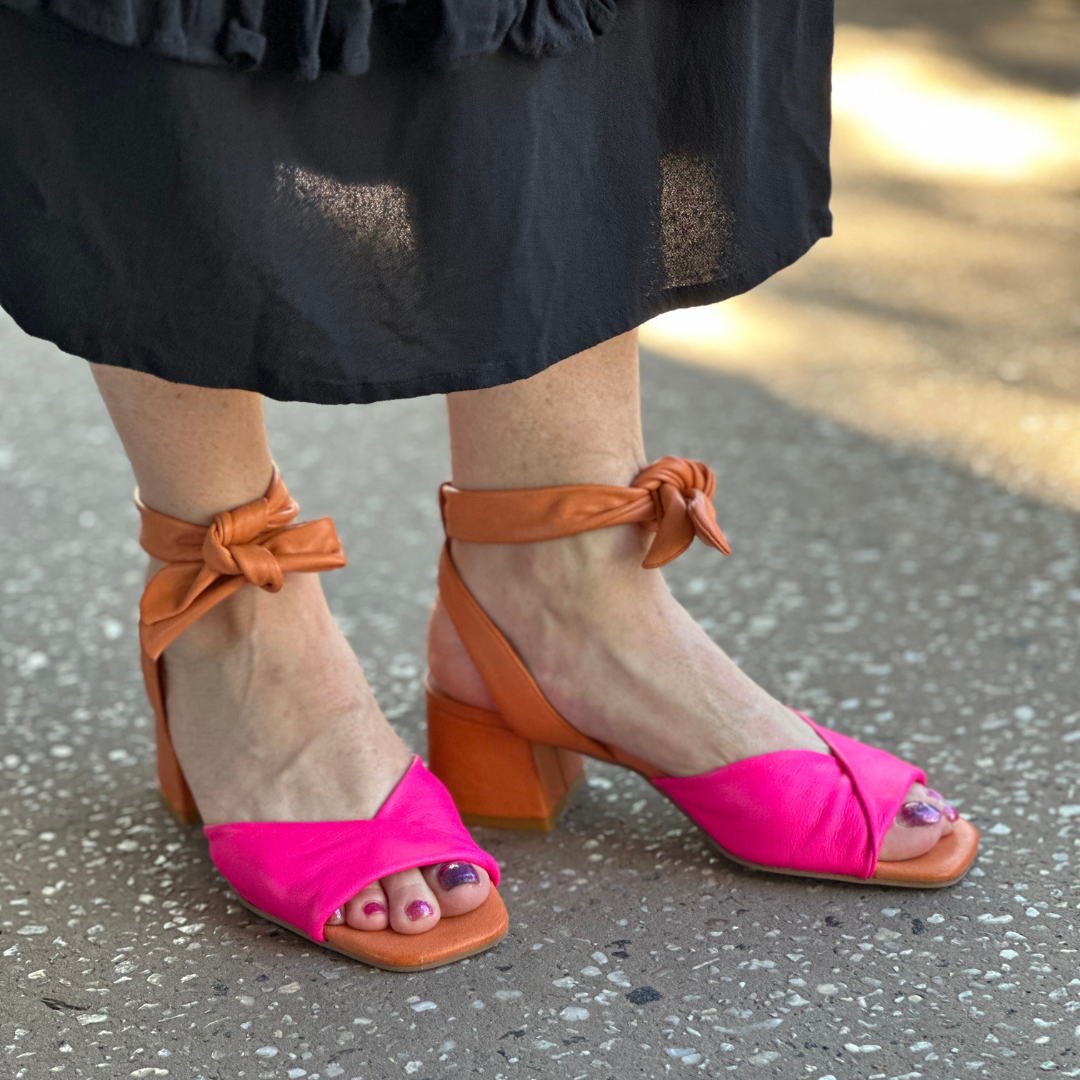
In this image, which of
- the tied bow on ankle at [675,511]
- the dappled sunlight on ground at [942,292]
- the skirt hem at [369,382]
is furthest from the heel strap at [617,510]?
the dappled sunlight on ground at [942,292]

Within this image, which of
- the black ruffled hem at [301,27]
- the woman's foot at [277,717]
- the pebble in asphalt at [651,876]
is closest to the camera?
the black ruffled hem at [301,27]

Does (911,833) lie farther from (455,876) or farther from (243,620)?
(243,620)

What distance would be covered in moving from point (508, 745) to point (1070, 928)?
338 millimetres

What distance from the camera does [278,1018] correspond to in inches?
26.9

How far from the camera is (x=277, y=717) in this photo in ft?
2.56

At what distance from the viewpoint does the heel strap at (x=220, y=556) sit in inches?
29.0

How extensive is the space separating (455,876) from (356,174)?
37 cm

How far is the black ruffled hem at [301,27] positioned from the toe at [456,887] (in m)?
0.41

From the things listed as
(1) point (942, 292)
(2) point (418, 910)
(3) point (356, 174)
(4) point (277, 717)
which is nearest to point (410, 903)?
(2) point (418, 910)

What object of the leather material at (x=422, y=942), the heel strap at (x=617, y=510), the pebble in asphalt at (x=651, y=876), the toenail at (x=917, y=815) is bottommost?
the pebble in asphalt at (x=651, y=876)

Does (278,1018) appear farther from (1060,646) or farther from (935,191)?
(935,191)

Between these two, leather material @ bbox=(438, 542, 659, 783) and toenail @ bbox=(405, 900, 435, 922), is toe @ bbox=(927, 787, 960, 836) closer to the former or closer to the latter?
leather material @ bbox=(438, 542, 659, 783)

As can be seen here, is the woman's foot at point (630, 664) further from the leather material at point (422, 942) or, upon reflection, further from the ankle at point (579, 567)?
the leather material at point (422, 942)

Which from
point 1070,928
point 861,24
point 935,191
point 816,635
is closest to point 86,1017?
point 1070,928
